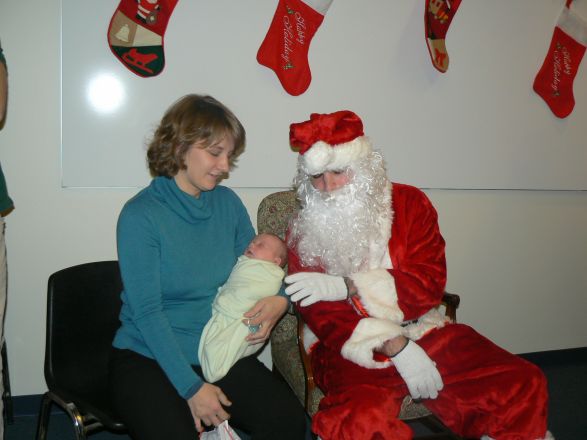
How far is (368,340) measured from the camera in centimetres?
169

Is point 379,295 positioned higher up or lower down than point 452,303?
higher up

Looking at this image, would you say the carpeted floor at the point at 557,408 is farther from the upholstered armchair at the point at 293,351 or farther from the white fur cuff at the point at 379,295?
the white fur cuff at the point at 379,295

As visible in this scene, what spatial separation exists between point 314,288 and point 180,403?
0.61m

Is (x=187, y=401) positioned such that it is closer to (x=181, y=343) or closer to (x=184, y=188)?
(x=181, y=343)

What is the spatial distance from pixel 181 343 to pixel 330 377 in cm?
57

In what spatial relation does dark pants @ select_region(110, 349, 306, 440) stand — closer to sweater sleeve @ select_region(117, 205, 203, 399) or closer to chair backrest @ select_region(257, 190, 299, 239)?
sweater sleeve @ select_region(117, 205, 203, 399)

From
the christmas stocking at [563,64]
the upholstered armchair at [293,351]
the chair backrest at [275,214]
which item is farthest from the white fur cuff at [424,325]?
the christmas stocking at [563,64]

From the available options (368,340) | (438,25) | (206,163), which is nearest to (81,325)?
(206,163)

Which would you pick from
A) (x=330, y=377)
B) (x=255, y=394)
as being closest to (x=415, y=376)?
(x=330, y=377)

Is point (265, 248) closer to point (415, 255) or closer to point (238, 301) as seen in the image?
point (238, 301)

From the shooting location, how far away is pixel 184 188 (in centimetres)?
179

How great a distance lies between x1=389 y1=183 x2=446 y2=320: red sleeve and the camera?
6.06ft

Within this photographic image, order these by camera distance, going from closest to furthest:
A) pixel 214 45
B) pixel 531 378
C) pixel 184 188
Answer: pixel 531 378, pixel 184 188, pixel 214 45

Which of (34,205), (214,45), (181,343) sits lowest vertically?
(181,343)
